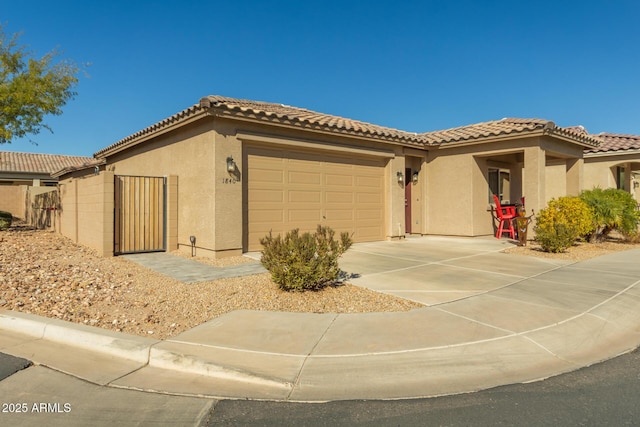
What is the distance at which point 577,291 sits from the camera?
6.55 m

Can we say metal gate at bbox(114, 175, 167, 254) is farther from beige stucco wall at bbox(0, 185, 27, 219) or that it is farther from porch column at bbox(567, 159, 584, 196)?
beige stucco wall at bbox(0, 185, 27, 219)

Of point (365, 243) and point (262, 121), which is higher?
point (262, 121)

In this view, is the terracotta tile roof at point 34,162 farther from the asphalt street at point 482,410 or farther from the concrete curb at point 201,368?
the asphalt street at point 482,410

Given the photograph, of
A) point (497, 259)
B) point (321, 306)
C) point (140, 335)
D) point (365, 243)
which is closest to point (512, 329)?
point (321, 306)

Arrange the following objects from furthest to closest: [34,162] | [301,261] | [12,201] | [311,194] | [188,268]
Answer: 1. [34,162]
2. [12,201]
3. [311,194]
4. [188,268]
5. [301,261]

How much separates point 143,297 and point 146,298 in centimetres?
9

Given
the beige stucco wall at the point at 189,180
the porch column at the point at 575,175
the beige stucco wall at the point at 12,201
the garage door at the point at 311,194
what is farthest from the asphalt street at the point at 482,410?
the beige stucco wall at the point at 12,201

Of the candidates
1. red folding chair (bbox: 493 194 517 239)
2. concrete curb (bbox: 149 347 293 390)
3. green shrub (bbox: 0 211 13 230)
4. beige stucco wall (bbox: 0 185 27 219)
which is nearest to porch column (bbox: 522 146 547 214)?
red folding chair (bbox: 493 194 517 239)

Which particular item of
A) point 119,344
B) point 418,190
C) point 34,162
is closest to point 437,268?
point 119,344

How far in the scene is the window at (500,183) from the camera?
1523 centimetres

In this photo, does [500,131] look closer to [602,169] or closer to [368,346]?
[602,169]

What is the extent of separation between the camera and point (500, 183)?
1575 centimetres

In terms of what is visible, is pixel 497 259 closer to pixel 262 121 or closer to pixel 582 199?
pixel 582 199

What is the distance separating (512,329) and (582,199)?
1034 centimetres
